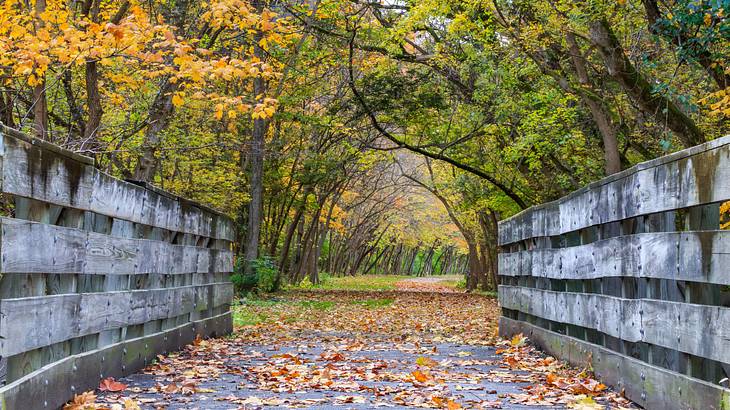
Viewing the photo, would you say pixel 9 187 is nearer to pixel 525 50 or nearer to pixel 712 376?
pixel 712 376

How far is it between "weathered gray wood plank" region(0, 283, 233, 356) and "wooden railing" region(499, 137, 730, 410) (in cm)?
367

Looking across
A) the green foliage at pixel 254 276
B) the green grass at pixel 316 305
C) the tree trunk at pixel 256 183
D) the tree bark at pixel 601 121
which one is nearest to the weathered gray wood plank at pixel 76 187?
the tree bark at pixel 601 121

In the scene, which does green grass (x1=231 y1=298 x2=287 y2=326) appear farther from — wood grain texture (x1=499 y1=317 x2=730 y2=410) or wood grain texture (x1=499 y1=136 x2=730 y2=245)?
wood grain texture (x1=499 y1=136 x2=730 y2=245)

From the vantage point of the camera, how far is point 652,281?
5.13 meters

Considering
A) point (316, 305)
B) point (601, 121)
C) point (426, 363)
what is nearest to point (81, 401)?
point (426, 363)

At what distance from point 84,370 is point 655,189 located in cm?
406

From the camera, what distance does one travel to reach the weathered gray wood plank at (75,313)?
4.12m

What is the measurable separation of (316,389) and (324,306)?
13618 mm

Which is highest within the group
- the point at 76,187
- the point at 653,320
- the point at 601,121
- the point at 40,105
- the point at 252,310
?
the point at 601,121

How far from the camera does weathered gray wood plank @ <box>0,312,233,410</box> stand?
166 inches

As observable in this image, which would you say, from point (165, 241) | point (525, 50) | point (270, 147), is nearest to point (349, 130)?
point (270, 147)

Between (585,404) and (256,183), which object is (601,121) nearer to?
(585,404)

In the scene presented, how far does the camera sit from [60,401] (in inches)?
194

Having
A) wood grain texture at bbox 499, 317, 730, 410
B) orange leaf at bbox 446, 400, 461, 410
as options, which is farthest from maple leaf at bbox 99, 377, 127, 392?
wood grain texture at bbox 499, 317, 730, 410
